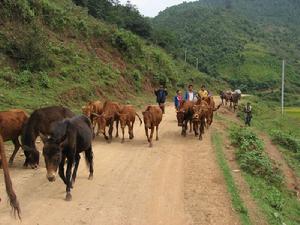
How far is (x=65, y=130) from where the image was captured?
9641 millimetres

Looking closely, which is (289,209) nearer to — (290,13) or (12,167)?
(12,167)

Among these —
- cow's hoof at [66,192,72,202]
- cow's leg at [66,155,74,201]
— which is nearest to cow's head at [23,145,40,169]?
cow's leg at [66,155,74,201]

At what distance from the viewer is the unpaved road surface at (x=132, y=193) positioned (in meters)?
9.16

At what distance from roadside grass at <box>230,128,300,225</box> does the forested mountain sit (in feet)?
167

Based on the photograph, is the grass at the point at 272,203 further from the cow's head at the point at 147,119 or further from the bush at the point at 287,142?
the bush at the point at 287,142

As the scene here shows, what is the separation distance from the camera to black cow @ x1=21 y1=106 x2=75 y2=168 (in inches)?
481

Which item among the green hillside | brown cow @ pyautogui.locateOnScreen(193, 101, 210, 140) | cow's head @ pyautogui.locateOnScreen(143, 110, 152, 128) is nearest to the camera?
cow's head @ pyautogui.locateOnScreen(143, 110, 152, 128)

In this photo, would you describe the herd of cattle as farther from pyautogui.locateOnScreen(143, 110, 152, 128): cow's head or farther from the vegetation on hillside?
the vegetation on hillside

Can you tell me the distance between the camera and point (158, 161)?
565 inches

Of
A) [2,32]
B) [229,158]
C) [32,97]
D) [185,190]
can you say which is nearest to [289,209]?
[229,158]

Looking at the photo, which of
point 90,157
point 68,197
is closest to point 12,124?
point 90,157

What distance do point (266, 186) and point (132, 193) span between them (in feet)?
16.8

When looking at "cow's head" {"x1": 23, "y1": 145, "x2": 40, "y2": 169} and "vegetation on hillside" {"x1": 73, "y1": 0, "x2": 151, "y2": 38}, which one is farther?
"vegetation on hillside" {"x1": 73, "y1": 0, "x2": 151, "y2": 38}

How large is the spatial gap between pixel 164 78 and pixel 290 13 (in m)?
151
